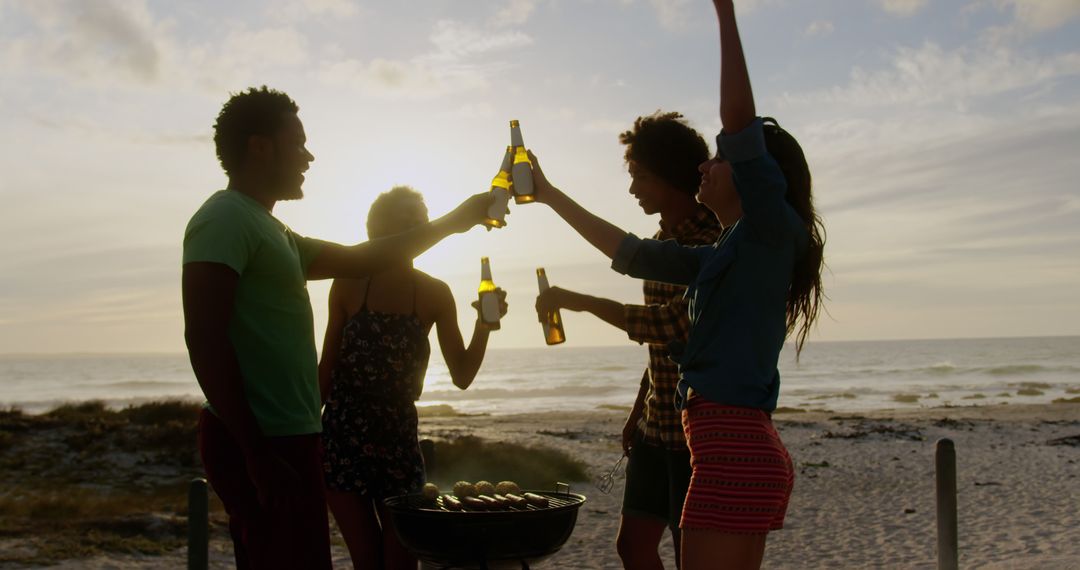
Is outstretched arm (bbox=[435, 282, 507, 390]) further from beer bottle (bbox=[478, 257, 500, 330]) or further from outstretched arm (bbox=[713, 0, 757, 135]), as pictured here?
outstretched arm (bbox=[713, 0, 757, 135])

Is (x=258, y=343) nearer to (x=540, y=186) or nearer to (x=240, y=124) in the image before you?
(x=240, y=124)

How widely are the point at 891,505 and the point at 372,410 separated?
429 inches

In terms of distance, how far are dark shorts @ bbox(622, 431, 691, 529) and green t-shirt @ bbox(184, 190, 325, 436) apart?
1.50 meters

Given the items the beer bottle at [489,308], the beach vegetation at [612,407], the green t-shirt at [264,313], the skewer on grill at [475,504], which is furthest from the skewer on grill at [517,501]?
the beach vegetation at [612,407]

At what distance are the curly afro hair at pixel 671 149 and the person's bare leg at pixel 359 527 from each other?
1954mm

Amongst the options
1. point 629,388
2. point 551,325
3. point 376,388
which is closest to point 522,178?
point 551,325

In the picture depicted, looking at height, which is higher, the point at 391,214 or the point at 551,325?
the point at 391,214

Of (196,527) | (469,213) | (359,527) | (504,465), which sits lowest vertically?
(504,465)

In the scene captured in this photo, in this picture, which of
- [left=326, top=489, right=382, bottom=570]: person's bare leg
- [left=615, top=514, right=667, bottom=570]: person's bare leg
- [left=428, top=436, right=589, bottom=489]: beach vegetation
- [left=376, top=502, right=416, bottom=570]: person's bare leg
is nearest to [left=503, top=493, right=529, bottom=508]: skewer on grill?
[left=615, top=514, right=667, bottom=570]: person's bare leg

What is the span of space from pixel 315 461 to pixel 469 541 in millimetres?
878

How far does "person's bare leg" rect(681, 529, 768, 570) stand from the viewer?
254 cm

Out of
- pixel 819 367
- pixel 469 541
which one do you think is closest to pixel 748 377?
pixel 469 541

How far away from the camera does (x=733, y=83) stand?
98.7 inches

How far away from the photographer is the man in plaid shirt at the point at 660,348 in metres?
3.77
